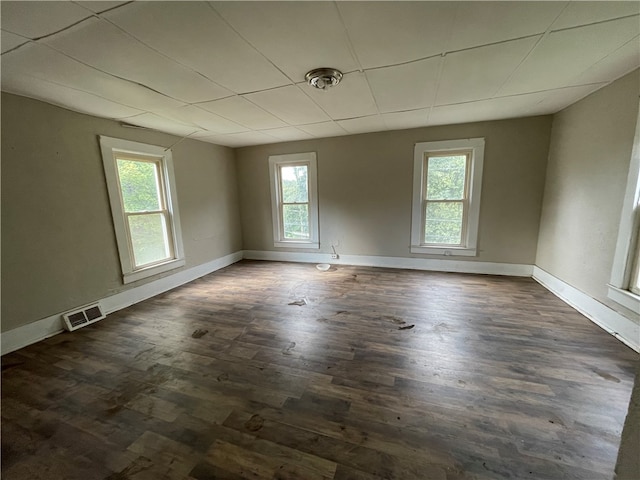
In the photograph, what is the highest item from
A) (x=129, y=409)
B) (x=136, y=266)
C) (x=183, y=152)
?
(x=183, y=152)

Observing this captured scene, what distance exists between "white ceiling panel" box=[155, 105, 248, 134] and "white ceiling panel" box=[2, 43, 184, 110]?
198 millimetres

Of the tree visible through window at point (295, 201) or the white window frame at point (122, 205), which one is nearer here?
the white window frame at point (122, 205)

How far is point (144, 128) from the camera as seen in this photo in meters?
3.42

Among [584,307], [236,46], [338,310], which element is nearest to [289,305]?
[338,310]

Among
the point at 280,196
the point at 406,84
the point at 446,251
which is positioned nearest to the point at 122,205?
the point at 280,196

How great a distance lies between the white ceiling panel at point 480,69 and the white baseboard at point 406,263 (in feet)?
8.38

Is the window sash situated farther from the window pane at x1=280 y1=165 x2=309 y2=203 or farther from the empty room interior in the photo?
the window pane at x1=280 y1=165 x2=309 y2=203

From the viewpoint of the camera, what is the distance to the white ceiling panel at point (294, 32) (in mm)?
1345

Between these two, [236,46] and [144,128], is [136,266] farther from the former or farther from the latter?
[236,46]

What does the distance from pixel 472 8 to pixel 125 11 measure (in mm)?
1917

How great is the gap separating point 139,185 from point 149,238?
77cm

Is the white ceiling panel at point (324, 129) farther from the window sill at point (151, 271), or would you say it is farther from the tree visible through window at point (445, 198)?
the window sill at point (151, 271)

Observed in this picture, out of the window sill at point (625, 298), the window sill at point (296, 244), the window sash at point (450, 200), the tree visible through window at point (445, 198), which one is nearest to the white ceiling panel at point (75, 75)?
the window sill at point (296, 244)

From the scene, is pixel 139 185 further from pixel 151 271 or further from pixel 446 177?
pixel 446 177
